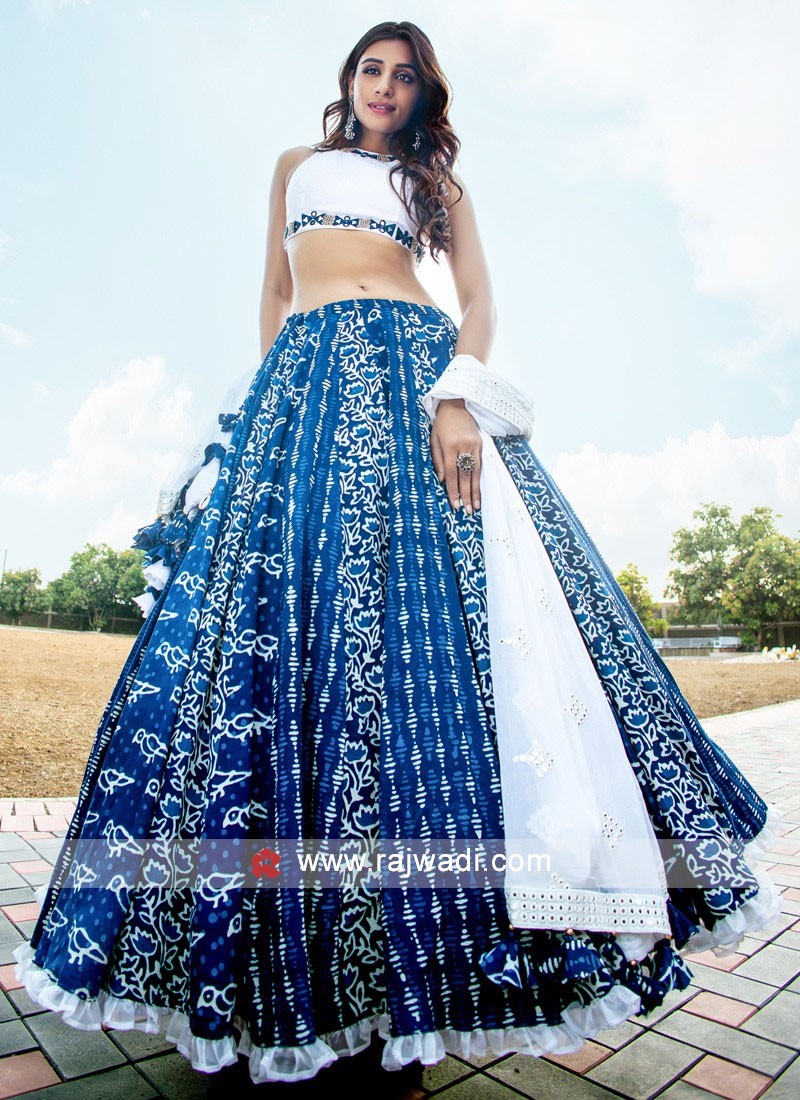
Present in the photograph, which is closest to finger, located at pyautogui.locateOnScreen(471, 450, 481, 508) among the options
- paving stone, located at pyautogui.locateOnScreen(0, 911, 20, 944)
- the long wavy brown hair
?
the long wavy brown hair

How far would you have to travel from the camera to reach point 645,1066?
1.30 meters

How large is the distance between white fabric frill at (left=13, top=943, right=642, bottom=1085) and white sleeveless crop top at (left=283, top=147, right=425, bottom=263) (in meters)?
1.65

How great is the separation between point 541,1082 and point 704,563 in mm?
43889

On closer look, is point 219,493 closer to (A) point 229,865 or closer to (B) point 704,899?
(A) point 229,865

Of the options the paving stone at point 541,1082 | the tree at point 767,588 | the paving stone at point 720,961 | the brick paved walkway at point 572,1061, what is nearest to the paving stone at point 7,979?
the brick paved walkway at point 572,1061

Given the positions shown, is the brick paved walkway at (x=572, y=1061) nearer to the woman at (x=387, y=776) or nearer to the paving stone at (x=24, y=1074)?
the paving stone at (x=24, y=1074)

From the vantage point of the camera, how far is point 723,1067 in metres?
1.30

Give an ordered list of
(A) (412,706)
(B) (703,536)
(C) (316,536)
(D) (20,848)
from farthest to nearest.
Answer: (B) (703,536), (D) (20,848), (C) (316,536), (A) (412,706)

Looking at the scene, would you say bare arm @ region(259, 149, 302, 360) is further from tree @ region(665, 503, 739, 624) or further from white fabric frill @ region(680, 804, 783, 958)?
tree @ region(665, 503, 739, 624)

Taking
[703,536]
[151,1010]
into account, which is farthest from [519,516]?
[703,536]

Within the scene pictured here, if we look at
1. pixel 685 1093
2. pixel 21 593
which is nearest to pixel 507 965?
pixel 685 1093

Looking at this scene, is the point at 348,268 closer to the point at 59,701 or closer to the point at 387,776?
the point at 387,776

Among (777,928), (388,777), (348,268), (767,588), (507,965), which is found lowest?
(777,928)

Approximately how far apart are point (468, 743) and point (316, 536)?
1.43 feet
